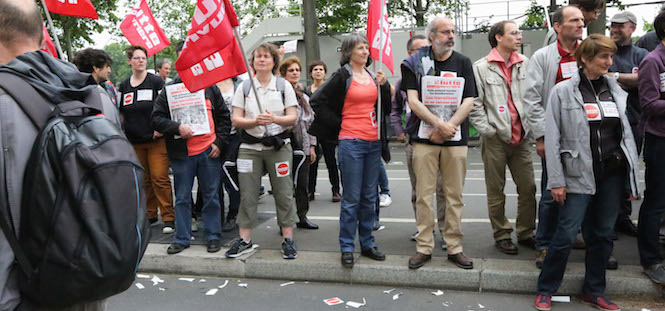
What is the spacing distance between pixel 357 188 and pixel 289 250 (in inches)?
34.8

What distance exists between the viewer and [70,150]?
169 centimetres

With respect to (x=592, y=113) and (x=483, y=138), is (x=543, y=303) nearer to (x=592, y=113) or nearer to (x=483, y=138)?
(x=592, y=113)

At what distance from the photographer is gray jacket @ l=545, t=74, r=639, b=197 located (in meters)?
3.90

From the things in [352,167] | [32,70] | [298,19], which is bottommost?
[352,167]

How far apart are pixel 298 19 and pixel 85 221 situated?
22560 mm

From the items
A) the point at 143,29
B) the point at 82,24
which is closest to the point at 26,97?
the point at 143,29

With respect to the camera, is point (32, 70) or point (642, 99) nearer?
point (32, 70)

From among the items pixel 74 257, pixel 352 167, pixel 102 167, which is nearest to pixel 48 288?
pixel 74 257

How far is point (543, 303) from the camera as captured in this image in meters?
4.07

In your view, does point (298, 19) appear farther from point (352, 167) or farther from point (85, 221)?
point (85, 221)

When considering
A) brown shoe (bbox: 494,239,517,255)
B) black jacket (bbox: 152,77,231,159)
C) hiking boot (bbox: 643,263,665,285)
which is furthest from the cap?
black jacket (bbox: 152,77,231,159)

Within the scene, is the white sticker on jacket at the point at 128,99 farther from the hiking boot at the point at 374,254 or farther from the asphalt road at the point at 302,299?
Result: the hiking boot at the point at 374,254

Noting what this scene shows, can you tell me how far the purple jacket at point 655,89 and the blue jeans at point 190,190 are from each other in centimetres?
385

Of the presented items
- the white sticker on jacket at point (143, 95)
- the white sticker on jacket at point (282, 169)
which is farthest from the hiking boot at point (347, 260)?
the white sticker on jacket at point (143, 95)
